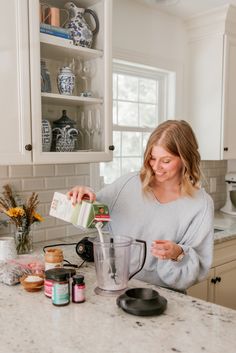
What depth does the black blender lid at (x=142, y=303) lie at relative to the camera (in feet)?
3.56

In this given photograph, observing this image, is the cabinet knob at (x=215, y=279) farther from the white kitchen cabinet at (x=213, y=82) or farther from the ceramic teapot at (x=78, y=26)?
the ceramic teapot at (x=78, y=26)

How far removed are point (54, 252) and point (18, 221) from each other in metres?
0.51

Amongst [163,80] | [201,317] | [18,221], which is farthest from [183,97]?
[201,317]

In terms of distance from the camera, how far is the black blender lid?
1.08 m

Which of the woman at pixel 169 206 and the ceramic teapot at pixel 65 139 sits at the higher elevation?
the ceramic teapot at pixel 65 139

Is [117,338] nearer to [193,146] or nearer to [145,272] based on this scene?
[145,272]

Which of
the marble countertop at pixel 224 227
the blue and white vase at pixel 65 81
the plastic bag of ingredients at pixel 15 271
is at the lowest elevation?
the marble countertop at pixel 224 227

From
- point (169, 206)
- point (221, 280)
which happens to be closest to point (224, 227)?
point (221, 280)

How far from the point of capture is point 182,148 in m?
1.51

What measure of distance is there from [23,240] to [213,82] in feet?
6.31

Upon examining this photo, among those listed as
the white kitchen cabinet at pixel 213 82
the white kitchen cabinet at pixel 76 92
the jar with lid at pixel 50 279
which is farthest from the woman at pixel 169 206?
the white kitchen cabinet at pixel 213 82

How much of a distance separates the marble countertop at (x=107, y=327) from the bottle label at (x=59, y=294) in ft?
0.08

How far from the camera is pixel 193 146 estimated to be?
154 cm

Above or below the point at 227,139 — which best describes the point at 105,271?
below
